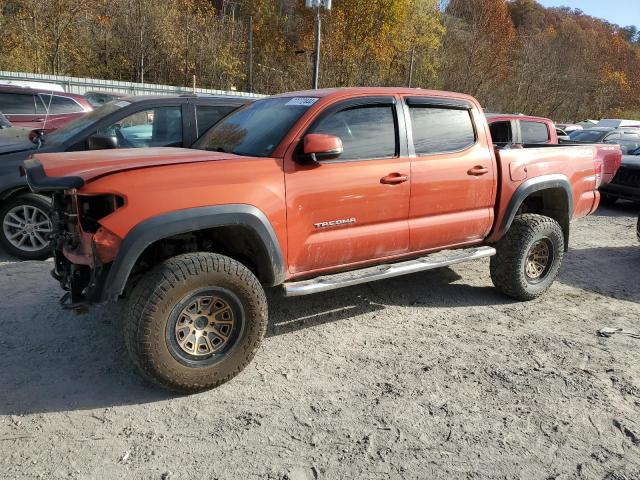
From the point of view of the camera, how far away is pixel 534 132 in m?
9.47

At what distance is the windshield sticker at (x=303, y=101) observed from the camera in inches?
151

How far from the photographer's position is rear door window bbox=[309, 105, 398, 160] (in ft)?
12.6

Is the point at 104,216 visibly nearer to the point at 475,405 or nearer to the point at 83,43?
the point at 475,405

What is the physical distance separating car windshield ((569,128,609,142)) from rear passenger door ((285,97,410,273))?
12827mm

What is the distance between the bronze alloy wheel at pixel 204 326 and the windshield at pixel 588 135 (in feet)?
46.8

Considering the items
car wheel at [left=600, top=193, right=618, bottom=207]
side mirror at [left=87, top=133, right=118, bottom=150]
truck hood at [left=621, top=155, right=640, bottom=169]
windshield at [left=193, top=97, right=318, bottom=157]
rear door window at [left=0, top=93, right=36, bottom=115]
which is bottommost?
car wheel at [left=600, top=193, right=618, bottom=207]

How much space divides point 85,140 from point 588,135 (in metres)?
14.7

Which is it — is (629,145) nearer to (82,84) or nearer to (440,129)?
(440,129)

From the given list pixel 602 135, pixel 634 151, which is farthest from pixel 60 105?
pixel 602 135

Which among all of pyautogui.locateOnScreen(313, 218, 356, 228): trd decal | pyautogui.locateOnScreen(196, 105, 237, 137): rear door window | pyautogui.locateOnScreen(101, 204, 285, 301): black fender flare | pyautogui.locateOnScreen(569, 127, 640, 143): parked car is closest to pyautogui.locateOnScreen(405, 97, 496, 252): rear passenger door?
pyautogui.locateOnScreen(313, 218, 356, 228): trd decal

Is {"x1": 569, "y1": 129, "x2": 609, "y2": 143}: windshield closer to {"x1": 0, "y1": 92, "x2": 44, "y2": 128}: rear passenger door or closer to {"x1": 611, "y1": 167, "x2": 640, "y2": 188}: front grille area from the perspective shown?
{"x1": 611, "y1": 167, "x2": 640, "y2": 188}: front grille area

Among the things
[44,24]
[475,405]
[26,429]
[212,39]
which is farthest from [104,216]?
[212,39]

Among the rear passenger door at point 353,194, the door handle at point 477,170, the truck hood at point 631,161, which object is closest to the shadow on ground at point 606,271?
the door handle at point 477,170

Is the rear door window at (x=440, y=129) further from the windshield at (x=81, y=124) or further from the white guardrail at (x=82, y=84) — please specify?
the white guardrail at (x=82, y=84)
